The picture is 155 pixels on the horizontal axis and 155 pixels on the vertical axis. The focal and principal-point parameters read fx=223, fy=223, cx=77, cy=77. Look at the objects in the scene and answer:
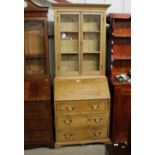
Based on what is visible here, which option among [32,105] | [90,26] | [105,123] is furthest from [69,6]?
[105,123]

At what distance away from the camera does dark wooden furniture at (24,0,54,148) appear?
2791 mm

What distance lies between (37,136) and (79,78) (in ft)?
3.06

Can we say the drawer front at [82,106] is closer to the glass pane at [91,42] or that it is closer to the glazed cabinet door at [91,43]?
the glazed cabinet door at [91,43]

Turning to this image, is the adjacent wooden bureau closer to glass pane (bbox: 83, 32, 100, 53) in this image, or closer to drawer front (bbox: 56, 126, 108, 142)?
drawer front (bbox: 56, 126, 108, 142)

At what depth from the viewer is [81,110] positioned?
2857 millimetres

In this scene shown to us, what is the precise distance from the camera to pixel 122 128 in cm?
304

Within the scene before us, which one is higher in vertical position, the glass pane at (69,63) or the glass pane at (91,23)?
the glass pane at (91,23)

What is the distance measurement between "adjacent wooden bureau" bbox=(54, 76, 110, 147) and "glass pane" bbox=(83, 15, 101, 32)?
69 cm

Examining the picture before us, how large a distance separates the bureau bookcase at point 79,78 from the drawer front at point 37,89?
0.12 meters

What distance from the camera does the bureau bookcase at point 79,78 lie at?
2.84m

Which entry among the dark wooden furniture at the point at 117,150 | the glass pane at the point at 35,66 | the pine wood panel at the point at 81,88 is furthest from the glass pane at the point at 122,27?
the dark wooden furniture at the point at 117,150

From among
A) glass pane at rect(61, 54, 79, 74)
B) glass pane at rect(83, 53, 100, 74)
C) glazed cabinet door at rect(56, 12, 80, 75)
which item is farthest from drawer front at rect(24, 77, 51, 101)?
glass pane at rect(83, 53, 100, 74)
